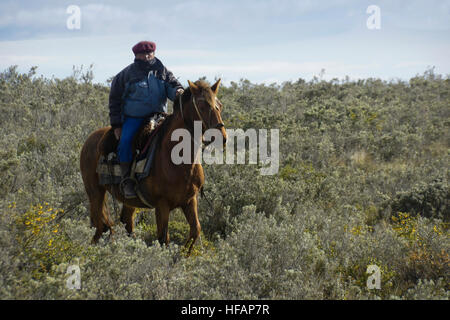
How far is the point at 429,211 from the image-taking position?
7.65 m

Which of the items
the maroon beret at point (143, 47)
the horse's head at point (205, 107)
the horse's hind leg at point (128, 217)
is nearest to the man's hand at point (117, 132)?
the maroon beret at point (143, 47)

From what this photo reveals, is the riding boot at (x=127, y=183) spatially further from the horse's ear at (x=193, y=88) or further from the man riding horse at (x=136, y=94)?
the horse's ear at (x=193, y=88)

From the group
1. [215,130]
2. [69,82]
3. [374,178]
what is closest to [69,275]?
[215,130]

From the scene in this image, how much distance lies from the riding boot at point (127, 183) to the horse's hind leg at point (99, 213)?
2.72 feet

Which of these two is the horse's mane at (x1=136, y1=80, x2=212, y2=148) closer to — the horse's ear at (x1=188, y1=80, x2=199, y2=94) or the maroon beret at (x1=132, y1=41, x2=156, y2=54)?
the horse's ear at (x1=188, y1=80, x2=199, y2=94)

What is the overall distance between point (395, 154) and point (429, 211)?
4.70 m

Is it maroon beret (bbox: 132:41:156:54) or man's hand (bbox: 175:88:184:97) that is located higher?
maroon beret (bbox: 132:41:156:54)

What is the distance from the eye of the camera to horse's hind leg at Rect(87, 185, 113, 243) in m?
5.69

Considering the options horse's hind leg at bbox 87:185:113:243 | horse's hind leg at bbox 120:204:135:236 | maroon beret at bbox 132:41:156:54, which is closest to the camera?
maroon beret at bbox 132:41:156:54

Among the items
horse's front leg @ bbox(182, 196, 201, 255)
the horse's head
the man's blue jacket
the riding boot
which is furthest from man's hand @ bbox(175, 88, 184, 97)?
horse's front leg @ bbox(182, 196, 201, 255)

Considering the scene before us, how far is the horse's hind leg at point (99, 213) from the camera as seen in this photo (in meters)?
5.69

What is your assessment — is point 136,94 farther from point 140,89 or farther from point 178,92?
point 178,92

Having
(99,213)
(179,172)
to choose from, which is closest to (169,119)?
(179,172)

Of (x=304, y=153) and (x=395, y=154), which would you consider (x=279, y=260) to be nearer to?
(x=304, y=153)
